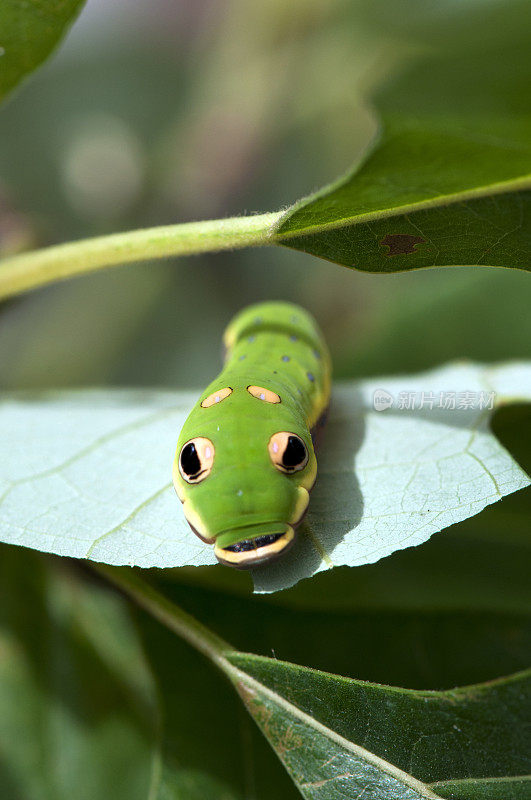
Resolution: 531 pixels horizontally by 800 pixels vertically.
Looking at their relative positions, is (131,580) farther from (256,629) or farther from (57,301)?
(57,301)

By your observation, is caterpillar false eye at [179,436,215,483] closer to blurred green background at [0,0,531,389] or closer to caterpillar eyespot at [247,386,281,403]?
caterpillar eyespot at [247,386,281,403]

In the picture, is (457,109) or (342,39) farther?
(342,39)

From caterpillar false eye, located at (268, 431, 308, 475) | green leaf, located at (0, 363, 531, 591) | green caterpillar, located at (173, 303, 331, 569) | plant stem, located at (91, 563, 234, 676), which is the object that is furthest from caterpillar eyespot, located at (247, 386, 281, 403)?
plant stem, located at (91, 563, 234, 676)

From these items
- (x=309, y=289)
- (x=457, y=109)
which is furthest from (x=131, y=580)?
(x=309, y=289)

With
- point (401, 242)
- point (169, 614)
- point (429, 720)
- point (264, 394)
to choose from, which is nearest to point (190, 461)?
point (264, 394)

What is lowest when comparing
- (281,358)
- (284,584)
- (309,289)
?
(284,584)

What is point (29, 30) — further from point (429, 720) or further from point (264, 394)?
point (429, 720)

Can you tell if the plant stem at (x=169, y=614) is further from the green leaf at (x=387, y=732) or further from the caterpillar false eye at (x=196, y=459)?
the caterpillar false eye at (x=196, y=459)
